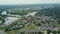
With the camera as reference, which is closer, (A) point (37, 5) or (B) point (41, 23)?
(B) point (41, 23)

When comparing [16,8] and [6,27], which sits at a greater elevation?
[16,8]

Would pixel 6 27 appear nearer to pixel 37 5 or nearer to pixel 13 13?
pixel 13 13

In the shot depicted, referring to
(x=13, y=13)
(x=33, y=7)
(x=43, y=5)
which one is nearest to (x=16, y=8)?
(x=13, y=13)

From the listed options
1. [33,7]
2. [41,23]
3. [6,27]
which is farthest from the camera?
[33,7]

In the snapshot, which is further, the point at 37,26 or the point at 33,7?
the point at 33,7

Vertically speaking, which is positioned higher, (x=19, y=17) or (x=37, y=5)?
(x=37, y=5)

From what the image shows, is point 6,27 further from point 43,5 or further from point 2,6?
point 43,5

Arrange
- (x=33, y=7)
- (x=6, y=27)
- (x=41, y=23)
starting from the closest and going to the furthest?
1. (x=6, y=27)
2. (x=41, y=23)
3. (x=33, y=7)

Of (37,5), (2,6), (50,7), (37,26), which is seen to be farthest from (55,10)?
(2,6)
